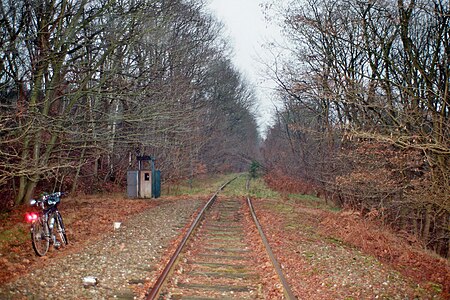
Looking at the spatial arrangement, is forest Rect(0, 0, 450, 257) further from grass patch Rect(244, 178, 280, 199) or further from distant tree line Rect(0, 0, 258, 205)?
grass patch Rect(244, 178, 280, 199)

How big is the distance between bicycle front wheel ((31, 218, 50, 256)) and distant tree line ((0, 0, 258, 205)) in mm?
1887

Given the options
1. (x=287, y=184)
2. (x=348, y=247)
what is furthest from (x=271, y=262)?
(x=287, y=184)

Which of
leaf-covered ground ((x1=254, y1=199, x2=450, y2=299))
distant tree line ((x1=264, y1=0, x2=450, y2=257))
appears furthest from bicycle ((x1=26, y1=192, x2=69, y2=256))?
distant tree line ((x1=264, y1=0, x2=450, y2=257))

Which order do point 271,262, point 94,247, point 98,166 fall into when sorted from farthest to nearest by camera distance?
point 98,166 → point 94,247 → point 271,262

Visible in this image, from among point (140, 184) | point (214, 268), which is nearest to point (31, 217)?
point (214, 268)

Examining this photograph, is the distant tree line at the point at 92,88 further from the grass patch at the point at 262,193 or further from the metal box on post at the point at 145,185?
the grass patch at the point at 262,193

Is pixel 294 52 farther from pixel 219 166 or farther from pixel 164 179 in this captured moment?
pixel 219 166

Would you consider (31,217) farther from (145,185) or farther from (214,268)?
(145,185)

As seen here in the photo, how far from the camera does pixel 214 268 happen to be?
7734mm

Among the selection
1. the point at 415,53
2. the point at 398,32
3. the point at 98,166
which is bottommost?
the point at 98,166

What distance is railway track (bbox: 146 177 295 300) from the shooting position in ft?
20.8

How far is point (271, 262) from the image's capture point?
800 centimetres

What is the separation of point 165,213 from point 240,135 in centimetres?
4524

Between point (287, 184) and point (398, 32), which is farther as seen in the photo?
point (287, 184)
